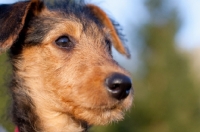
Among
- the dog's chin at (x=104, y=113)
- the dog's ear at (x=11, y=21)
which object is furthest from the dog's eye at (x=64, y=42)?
the dog's chin at (x=104, y=113)

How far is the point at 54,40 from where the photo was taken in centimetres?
470

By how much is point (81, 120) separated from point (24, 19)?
1246 millimetres

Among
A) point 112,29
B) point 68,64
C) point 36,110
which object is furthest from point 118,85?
Result: point 112,29

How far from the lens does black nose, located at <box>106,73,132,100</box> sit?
400cm

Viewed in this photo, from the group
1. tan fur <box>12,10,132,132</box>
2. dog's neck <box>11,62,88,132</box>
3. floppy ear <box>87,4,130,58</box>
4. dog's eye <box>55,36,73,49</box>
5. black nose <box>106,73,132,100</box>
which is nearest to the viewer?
black nose <box>106,73,132,100</box>

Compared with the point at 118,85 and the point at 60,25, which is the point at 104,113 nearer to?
the point at 118,85

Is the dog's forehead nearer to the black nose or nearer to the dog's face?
the dog's face

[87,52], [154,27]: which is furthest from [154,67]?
[87,52]

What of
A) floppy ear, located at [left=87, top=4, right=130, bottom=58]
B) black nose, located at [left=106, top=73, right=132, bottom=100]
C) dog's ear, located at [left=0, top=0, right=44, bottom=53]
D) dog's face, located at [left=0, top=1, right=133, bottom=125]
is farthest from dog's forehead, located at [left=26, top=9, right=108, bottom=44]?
black nose, located at [left=106, top=73, right=132, bottom=100]

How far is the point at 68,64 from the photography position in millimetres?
4535

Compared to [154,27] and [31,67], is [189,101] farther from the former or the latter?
[31,67]

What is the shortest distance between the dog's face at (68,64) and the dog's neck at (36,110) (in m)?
0.01

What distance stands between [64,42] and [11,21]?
0.62m

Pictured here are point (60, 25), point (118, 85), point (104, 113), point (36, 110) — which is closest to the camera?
point (118, 85)
